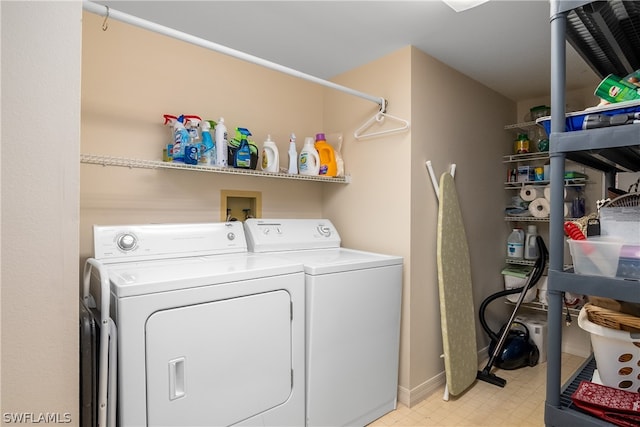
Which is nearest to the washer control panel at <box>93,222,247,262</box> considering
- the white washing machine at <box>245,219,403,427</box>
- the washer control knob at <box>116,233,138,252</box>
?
the washer control knob at <box>116,233,138,252</box>

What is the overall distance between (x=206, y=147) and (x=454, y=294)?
1.91 metres

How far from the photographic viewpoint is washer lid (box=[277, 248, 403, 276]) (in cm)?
181

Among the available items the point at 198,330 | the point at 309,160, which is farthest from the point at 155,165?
the point at 309,160

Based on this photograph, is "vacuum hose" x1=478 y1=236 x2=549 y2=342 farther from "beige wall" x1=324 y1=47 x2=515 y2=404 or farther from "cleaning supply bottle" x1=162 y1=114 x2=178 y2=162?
"cleaning supply bottle" x1=162 y1=114 x2=178 y2=162

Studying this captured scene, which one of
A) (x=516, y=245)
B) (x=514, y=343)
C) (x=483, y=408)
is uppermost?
(x=516, y=245)

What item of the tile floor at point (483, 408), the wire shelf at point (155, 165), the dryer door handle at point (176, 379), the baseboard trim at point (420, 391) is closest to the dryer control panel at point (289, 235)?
the wire shelf at point (155, 165)

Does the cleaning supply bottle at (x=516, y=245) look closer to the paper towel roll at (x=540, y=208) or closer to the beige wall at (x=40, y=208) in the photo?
the paper towel roll at (x=540, y=208)

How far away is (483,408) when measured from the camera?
2.22m

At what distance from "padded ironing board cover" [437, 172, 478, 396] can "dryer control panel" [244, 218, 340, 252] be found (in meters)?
0.78

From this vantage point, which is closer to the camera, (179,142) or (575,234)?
(575,234)

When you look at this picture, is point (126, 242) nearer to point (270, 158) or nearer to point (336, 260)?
point (270, 158)

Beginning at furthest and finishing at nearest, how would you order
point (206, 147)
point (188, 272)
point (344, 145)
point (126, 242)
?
point (344, 145) < point (206, 147) < point (126, 242) < point (188, 272)

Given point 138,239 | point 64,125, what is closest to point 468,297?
point 138,239

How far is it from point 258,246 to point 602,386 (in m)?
1.71
